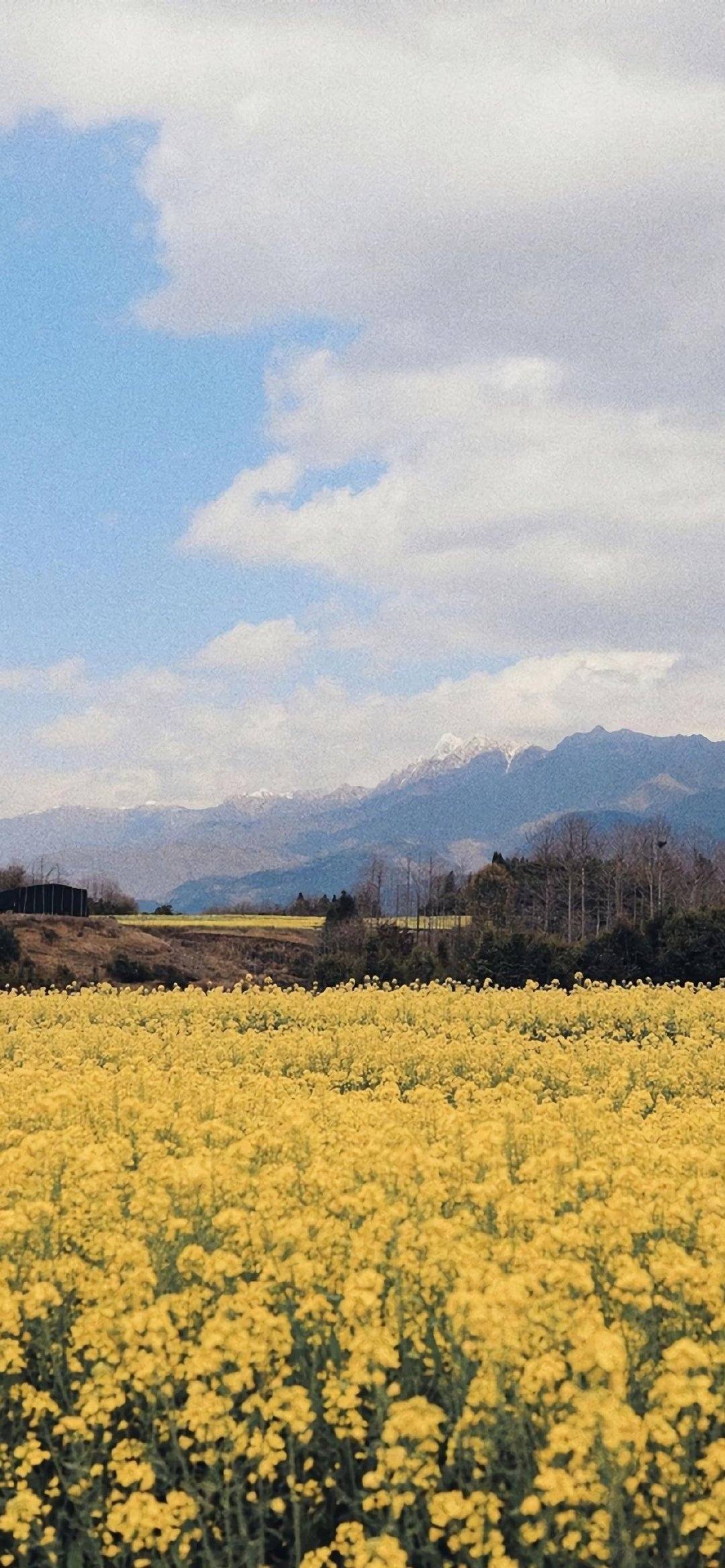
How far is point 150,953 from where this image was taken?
59594mm

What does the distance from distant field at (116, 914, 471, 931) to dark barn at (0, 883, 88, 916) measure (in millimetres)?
3178

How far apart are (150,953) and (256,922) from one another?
2403cm

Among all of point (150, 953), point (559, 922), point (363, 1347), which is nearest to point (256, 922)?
point (559, 922)

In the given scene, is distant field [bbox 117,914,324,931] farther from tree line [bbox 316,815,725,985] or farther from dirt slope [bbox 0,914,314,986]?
tree line [bbox 316,815,725,985]

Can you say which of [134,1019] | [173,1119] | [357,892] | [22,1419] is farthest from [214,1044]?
[357,892]

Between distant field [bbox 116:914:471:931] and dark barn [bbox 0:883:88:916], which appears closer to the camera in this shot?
distant field [bbox 116:914:471:931]

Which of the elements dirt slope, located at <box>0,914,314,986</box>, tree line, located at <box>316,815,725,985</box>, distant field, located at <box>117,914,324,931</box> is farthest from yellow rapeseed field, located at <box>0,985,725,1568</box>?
distant field, located at <box>117,914,324,931</box>

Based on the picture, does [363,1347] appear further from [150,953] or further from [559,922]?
[559,922]

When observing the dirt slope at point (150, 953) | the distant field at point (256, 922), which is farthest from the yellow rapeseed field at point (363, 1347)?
the distant field at point (256, 922)

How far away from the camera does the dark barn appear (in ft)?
257

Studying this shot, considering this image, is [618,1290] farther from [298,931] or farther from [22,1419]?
[298,931]

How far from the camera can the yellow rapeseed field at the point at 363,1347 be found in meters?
4.55

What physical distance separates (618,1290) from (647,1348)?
283 millimetres

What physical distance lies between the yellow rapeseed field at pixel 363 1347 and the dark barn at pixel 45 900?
7258 centimetres
